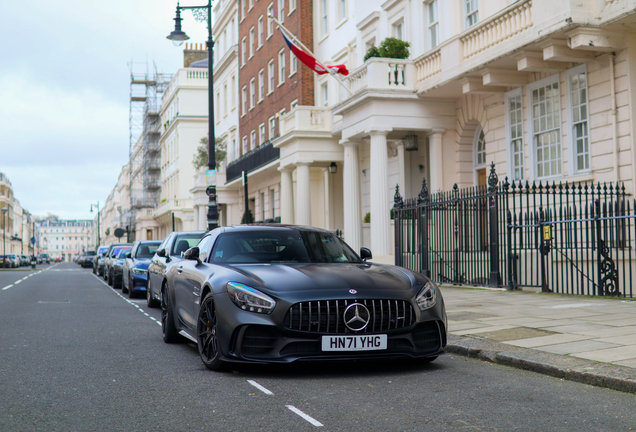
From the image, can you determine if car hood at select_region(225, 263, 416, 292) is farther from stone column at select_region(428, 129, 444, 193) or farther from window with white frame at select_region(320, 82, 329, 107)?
window with white frame at select_region(320, 82, 329, 107)

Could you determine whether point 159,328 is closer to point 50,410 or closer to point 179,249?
point 179,249

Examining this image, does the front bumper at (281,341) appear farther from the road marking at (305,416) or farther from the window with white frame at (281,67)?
the window with white frame at (281,67)

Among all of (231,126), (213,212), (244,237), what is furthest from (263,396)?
(231,126)

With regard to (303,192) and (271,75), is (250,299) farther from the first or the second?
(271,75)

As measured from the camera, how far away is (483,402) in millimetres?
5348

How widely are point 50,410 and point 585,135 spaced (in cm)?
1309

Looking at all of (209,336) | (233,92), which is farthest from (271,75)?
(209,336)

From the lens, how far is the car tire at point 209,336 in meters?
6.61

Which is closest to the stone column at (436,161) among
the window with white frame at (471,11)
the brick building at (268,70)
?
the window with white frame at (471,11)

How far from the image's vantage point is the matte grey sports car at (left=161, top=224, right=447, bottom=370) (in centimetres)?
612

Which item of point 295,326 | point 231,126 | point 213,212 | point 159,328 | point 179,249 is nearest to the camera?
point 295,326

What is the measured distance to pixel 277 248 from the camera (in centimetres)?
779

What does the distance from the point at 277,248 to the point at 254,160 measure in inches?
1065

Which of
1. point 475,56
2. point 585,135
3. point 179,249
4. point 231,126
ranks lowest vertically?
point 179,249
